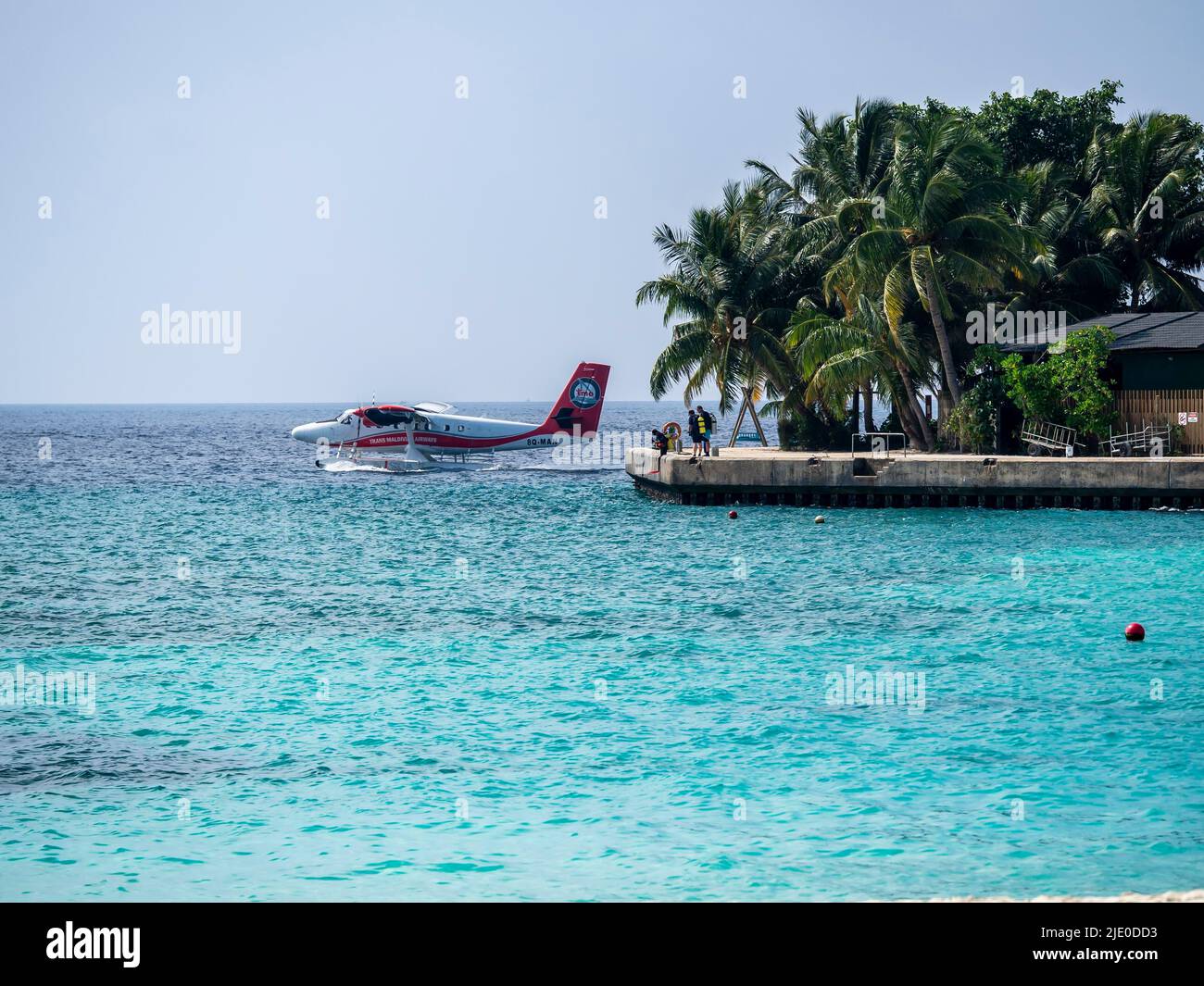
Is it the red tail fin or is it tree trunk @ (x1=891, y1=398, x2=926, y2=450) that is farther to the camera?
the red tail fin

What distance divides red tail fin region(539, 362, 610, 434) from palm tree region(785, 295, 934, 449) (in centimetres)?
2423

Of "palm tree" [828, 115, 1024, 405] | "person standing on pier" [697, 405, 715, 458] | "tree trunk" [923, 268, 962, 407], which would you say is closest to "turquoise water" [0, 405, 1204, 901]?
"person standing on pier" [697, 405, 715, 458]

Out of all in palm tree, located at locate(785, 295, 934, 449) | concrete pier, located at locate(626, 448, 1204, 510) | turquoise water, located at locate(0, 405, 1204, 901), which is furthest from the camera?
palm tree, located at locate(785, 295, 934, 449)

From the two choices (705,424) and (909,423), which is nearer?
(705,424)

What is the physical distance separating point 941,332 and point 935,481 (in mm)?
6435

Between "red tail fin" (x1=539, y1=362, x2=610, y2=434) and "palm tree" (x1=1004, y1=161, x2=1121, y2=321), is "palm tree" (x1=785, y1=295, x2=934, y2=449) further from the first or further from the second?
"red tail fin" (x1=539, y1=362, x2=610, y2=434)

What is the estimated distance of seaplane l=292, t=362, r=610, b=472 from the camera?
224 feet

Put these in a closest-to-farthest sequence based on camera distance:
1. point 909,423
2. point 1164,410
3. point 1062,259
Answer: point 1164,410 → point 909,423 → point 1062,259

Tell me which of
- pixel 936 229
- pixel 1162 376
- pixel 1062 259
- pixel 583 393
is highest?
pixel 1062 259

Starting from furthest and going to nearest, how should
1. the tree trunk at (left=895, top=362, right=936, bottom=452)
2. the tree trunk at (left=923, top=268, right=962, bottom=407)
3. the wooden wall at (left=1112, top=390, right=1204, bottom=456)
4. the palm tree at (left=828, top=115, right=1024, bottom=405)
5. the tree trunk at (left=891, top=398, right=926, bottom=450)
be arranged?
1. the tree trunk at (left=891, top=398, right=926, bottom=450)
2. the tree trunk at (left=895, top=362, right=936, bottom=452)
3. the tree trunk at (left=923, top=268, right=962, bottom=407)
4. the palm tree at (left=828, top=115, right=1024, bottom=405)
5. the wooden wall at (left=1112, top=390, right=1204, bottom=456)

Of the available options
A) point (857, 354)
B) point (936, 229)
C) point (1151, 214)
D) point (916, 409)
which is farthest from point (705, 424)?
point (1151, 214)

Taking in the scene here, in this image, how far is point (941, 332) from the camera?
42.1 metres

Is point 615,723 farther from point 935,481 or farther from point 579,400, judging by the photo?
point 579,400

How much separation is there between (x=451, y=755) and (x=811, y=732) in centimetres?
425
